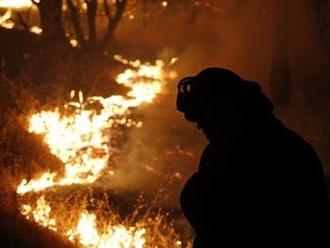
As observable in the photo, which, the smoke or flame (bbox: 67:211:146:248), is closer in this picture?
flame (bbox: 67:211:146:248)

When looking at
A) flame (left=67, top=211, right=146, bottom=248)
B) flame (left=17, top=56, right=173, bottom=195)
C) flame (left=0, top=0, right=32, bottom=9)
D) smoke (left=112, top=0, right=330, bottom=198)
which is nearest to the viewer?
flame (left=67, top=211, right=146, bottom=248)

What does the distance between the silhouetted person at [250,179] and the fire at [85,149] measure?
3960 mm

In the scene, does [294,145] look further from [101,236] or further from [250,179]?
[101,236]

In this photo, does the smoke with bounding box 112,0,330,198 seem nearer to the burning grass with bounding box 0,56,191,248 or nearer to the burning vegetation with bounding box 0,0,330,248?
the burning vegetation with bounding box 0,0,330,248

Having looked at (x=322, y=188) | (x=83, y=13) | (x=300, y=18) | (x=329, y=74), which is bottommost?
(x=83, y=13)

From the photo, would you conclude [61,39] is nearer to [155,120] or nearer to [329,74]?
[155,120]

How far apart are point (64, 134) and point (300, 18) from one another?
8679mm

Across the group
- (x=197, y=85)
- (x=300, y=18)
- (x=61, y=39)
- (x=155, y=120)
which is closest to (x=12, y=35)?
A: (x=61, y=39)

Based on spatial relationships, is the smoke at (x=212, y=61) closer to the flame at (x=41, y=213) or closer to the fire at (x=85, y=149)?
the fire at (x=85, y=149)

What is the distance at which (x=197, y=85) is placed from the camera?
3342 millimetres

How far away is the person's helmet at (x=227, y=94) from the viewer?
129 inches

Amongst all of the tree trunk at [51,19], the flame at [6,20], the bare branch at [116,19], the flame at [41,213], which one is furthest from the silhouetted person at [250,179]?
the flame at [6,20]

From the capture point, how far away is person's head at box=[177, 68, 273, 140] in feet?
10.7

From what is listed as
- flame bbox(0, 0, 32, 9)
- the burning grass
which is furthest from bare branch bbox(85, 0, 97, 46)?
flame bbox(0, 0, 32, 9)
